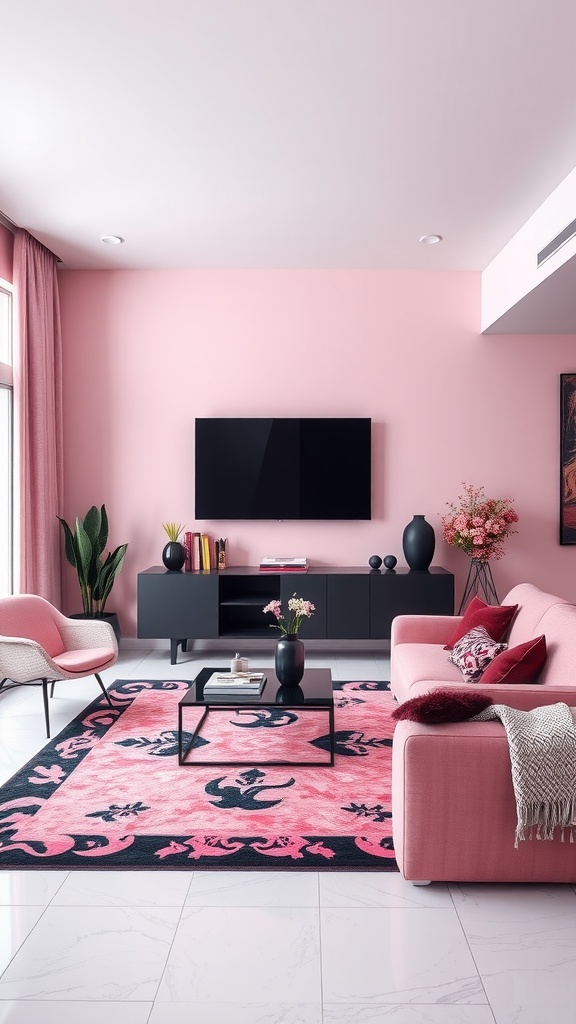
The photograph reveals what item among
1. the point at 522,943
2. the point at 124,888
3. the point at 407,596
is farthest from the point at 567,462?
the point at 124,888

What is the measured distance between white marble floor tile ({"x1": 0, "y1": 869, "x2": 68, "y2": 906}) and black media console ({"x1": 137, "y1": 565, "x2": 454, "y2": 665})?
9.25 feet

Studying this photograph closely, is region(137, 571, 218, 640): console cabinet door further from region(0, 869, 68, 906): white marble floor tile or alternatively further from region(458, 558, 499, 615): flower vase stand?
region(0, 869, 68, 906): white marble floor tile

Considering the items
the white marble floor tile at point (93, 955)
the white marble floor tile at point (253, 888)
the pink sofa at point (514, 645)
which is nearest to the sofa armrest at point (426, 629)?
the pink sofa at point (514, 645)

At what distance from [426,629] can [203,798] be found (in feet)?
5.70

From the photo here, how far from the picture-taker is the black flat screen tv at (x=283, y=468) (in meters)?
5.54

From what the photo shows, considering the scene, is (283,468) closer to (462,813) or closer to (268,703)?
(268,703)

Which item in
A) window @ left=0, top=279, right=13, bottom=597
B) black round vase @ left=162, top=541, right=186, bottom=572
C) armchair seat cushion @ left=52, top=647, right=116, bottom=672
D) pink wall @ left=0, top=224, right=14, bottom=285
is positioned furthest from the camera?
black round vase @ left=162, top=541, right=186, bottom=572

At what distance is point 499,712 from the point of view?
235 cm

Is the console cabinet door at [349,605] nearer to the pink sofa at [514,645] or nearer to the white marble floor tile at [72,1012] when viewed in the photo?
the pink sofa at [514,645]

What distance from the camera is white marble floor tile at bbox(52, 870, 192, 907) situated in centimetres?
227

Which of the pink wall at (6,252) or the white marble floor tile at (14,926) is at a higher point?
the pink wall at (6,252)

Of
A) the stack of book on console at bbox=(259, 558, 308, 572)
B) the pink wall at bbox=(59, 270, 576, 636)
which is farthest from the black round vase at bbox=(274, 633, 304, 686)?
the pink wall at bbox=(59, 270, 576, 636)

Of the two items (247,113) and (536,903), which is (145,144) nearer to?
(247,113)

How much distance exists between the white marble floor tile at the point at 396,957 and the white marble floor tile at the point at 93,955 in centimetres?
45
